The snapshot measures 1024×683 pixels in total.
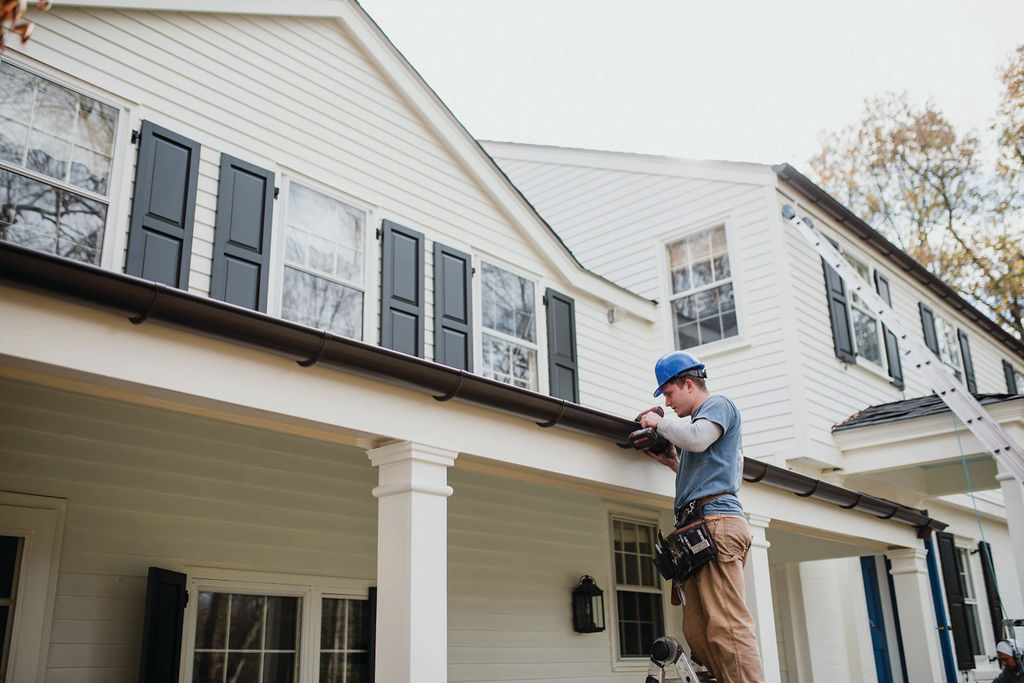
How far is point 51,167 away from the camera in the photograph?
579cm

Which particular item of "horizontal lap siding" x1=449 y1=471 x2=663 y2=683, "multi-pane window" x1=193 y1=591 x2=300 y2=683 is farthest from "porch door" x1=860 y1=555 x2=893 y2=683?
"multi-pane window" x1=193 y1=591 x2=300 y2=683

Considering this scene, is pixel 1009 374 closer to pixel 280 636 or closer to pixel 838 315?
pixel 838 315

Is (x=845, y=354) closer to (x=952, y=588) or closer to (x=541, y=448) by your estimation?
(x=952, y=588)

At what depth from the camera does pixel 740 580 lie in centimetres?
429

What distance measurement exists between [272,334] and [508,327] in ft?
16.9

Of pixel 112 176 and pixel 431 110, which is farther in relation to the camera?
pixel 431 110

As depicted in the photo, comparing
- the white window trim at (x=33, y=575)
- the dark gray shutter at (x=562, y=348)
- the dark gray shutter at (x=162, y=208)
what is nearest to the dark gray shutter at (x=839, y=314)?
the dark gray shutter at (x=562, y=348)

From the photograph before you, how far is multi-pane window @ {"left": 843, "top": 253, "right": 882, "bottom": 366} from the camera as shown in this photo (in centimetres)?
1147

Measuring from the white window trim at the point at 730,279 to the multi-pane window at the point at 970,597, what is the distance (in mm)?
5137

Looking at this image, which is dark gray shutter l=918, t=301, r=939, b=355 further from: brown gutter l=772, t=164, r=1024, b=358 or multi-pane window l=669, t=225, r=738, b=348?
multi-pane window l=669, t=225, r=738, b=348

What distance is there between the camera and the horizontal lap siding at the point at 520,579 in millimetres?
7254

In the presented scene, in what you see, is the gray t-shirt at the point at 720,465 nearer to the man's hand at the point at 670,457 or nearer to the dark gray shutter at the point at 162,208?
the man's hand at the point at 670,457

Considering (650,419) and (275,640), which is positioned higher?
(650,419)

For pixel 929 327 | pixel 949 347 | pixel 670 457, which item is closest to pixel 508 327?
pixel 670 457
